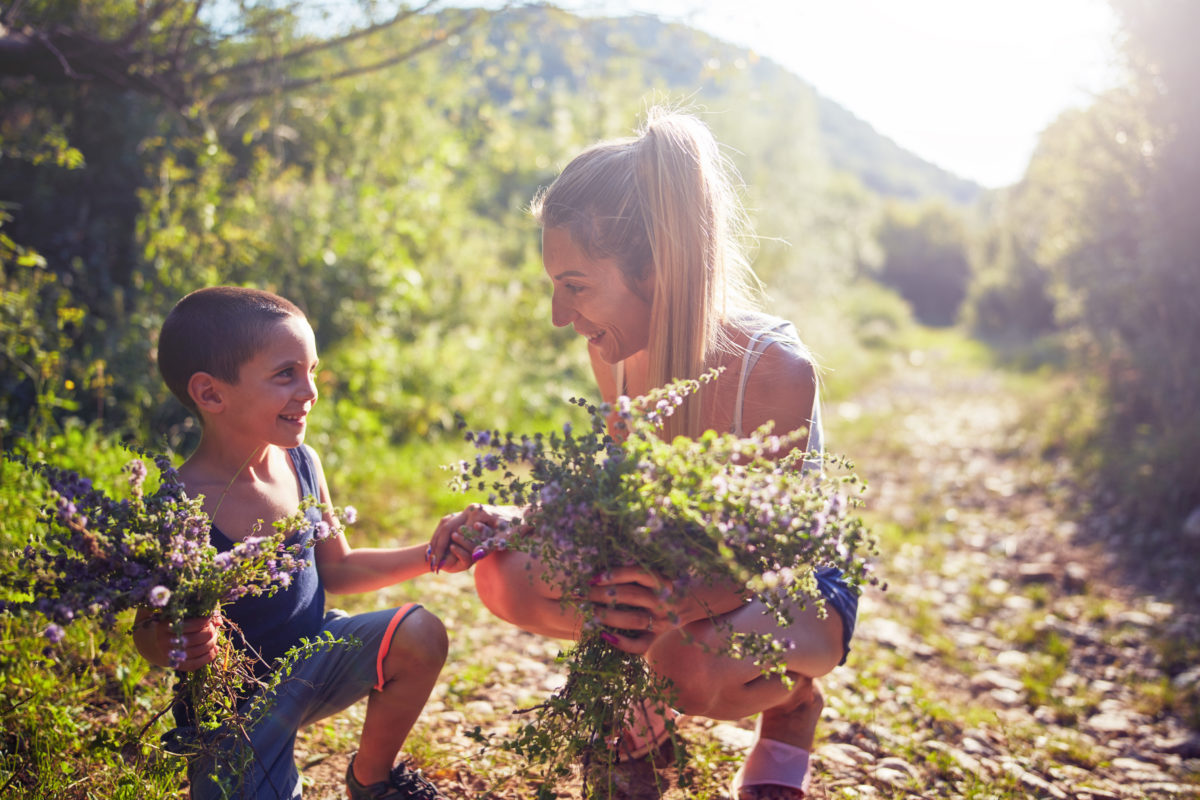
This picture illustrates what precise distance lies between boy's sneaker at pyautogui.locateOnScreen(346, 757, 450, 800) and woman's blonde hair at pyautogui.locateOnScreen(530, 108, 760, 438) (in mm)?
1409

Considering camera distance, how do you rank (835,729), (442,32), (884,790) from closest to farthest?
(884,790) < (835,729) < (442,32)

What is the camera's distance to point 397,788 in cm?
247

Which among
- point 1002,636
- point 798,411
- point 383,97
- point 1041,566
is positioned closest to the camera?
point 798,411

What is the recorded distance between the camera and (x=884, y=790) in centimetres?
290

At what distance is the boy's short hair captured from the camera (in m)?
2.32

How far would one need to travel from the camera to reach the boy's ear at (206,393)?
2330 mm

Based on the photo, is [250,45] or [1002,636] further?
[250,45]

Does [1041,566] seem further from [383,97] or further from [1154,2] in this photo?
[383,97]

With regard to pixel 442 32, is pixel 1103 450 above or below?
below

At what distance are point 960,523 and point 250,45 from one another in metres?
7.47

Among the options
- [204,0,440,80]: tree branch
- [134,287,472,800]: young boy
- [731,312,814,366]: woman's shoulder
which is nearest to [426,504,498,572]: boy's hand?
[134,287,472,800]: young boy

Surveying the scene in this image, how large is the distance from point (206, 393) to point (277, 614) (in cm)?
67

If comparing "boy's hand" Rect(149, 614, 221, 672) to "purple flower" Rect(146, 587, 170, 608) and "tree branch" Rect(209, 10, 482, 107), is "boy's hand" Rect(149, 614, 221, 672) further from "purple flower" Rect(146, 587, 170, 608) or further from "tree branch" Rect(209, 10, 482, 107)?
"tree branch" Rect(209, 10, 482, 107)

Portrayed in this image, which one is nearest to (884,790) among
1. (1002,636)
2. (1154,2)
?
(1002,636)
